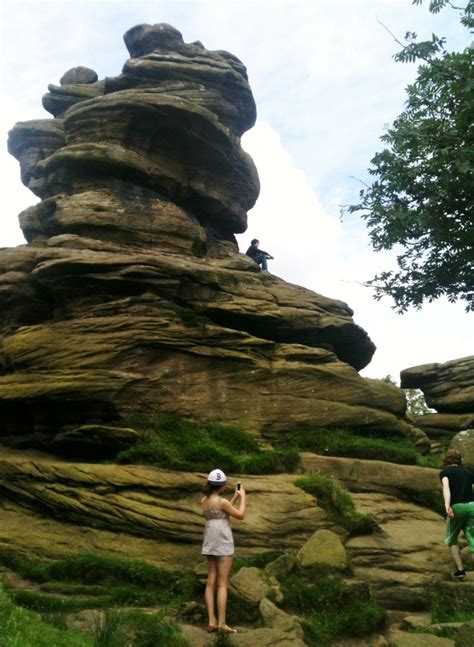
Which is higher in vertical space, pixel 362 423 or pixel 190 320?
pixel 190 320

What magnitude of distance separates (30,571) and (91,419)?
16.1ft

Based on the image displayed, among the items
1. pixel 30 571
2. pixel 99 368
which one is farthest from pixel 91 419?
pixel 30 571

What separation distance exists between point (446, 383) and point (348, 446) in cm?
1246

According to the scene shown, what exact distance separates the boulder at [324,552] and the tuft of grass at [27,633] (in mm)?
5287

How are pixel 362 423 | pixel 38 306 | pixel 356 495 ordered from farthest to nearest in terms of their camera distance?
pixel 38 306 < pixel 362 423 < pixel 356 495

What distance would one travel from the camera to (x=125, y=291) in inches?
800

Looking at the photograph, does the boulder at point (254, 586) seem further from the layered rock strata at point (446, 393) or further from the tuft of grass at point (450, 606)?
the layered rock strata at point (446, 393)

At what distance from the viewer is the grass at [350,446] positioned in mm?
18281

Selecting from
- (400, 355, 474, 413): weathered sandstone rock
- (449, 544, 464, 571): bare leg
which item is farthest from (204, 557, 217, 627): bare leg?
(400, 355, 474, 413): weathered sandstone rock

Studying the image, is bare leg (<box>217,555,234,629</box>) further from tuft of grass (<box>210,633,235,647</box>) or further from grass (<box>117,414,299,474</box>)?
grass (<box>117,414,299,474</box>)

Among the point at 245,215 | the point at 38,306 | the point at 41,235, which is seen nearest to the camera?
the point at 38,306

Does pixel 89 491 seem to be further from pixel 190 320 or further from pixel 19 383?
pixel 190 320

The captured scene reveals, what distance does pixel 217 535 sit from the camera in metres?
11.0

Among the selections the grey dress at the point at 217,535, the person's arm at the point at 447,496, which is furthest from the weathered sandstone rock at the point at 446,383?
the grey dress at the point at 217,535
